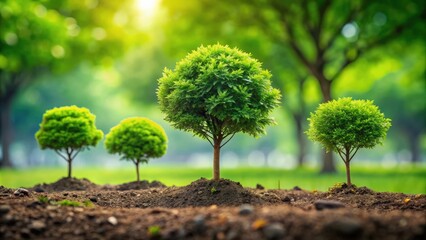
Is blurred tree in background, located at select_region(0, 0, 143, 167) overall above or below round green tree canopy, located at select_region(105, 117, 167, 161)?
above

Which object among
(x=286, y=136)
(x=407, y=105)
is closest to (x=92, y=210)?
(x=407, y=105)

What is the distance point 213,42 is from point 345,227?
20.4m

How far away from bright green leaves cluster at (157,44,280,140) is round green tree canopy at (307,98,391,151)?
1.54m

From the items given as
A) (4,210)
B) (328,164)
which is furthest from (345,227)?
(328,164)

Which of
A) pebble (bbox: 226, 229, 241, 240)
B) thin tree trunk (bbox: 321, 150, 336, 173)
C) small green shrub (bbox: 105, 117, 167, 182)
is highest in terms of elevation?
small green shrub (bbox: 105, 117, 167, 182)

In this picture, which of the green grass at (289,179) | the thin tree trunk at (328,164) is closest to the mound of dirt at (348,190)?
the green grass at (289,179)

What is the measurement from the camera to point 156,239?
21.1 feet

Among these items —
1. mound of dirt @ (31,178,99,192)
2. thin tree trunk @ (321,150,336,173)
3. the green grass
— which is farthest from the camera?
thin tree trunk @ (321,150,336,173)

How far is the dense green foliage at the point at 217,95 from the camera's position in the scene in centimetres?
952

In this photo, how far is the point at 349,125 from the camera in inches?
417

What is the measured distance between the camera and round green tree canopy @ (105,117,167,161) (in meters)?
13.5

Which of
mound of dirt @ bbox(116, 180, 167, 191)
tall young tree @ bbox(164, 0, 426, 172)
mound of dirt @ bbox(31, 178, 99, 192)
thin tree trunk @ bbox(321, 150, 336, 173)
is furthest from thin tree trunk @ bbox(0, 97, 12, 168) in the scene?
mound of dirt @ bbox(116, 180, 167, 191)

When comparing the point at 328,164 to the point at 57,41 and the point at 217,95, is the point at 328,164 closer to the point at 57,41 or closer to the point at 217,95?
the point at 217,95

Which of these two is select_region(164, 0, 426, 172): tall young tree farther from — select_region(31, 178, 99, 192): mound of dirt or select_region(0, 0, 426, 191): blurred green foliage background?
select_region(31, 178, 99, 192): mound of dirt
